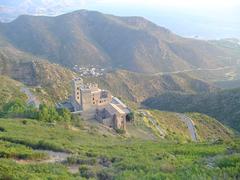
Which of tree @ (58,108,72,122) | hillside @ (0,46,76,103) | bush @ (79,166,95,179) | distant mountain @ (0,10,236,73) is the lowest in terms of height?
tree @ (58,108,72,122)

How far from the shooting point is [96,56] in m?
146

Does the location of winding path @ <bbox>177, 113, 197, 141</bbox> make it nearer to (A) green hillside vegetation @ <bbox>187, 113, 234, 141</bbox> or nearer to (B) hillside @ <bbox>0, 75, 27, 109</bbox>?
(A) green hillside vegetation @ <bbox>187, 113, 234, 141</bbox>

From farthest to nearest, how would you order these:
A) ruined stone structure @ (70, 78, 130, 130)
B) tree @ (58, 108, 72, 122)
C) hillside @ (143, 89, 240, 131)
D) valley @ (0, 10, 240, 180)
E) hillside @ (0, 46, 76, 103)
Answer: hillside @ (0, 46, 76, 103) < hillside @ (143, 89, 240, 131) < ruined stone structure @ (70, 78, 130, 130) < tree @ (58, 108, 72, 122) < valley @ (0, 10, 240, 180)

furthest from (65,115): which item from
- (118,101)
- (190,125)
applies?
(190,125)

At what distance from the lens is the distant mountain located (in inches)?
5636

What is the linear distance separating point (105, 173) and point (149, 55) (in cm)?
13739

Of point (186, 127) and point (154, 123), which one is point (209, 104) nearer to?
point (186, 127)

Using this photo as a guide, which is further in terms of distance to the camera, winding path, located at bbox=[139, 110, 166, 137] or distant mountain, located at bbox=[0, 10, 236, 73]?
distant mountain, located at bbox=[0, 10, 236, 73]

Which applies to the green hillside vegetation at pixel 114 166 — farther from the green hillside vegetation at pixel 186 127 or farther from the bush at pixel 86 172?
the green hillside vegetation at pixel 186 127

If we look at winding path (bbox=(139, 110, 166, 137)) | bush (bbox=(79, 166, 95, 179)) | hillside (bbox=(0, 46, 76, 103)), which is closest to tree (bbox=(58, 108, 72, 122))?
winding path (bbox=(139, 110, 166, 137))

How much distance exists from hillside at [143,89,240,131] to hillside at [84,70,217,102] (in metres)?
10.6

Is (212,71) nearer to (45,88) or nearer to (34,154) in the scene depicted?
(45,88)

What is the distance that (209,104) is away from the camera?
229 ft

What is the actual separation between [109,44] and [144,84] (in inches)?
2511
